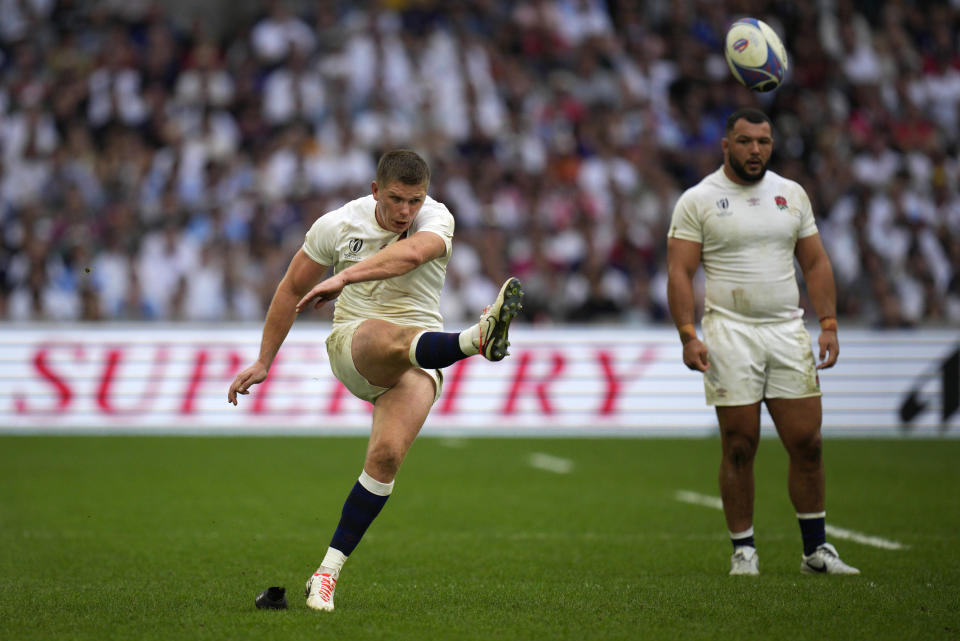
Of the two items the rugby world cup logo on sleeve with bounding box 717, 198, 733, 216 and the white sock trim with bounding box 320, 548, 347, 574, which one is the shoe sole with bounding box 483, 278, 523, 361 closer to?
the white sock trim with bounding box 320, 548, 347, 574

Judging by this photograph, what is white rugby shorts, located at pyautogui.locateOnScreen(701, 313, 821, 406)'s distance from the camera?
22.3ft

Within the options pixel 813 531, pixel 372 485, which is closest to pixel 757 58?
pixel 813 531

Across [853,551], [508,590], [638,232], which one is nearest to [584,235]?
[638,232]

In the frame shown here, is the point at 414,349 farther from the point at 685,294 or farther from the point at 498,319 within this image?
the point at 685,294

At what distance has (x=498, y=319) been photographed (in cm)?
562

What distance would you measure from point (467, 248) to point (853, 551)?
1048 cm

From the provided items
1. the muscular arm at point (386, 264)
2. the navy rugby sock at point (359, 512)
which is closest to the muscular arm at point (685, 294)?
the muscular arm at point (386, 264)

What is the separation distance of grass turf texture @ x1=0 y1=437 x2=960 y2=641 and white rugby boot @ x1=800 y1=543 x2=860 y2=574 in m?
0.10

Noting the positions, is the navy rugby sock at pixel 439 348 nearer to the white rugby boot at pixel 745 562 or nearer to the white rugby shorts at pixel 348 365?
the white rugby shorts at pixel 348 365

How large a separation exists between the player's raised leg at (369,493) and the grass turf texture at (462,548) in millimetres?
148

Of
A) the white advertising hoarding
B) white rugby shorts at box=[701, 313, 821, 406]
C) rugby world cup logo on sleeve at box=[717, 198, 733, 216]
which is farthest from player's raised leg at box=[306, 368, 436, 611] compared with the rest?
the white advertising hoarding

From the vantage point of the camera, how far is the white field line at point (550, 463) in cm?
1235

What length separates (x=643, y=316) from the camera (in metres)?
16.1

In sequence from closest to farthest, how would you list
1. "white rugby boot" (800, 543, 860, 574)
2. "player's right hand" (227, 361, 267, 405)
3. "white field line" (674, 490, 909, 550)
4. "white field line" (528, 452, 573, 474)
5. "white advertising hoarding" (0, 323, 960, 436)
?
"player's right hand" (227, 361, 267, 405) < "white rugby boot" (800, 543, 860, 574) < "white field line" (674, 490, 909, 550) < "white field line" (528, 452, 573, 474) < "white advertising hoarding" (0, 323, 960, 436)
